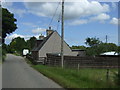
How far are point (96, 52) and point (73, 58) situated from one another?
3436 centimetres

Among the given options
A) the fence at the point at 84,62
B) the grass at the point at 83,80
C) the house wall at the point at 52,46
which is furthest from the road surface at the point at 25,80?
the house wall at the point at 52,46

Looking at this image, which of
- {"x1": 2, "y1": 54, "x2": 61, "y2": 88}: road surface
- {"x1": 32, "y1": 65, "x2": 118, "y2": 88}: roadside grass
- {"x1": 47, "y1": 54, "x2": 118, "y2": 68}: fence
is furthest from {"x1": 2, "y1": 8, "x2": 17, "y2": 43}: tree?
{"x1": 32, "y1": 65, "x2": 118, "y2": 88}: roadside grass

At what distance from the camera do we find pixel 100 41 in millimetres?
82938

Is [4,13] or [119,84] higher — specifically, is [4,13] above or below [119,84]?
above

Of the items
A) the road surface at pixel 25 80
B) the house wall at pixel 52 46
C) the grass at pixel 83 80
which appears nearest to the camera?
the grass at pixel 83 80

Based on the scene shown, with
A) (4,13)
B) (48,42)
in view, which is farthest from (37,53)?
(4,13)

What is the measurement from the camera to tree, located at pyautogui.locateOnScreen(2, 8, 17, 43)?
53.8 metres

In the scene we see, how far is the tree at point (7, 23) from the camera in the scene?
2117 inches

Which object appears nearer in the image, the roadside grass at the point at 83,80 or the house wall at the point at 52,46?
the roadside grass at the point at 83,80

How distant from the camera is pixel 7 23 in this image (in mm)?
53969

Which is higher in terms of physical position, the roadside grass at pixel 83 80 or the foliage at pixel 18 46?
the foliage at pixel 18 46

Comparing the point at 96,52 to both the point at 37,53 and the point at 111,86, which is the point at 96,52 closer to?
the point at 37,53

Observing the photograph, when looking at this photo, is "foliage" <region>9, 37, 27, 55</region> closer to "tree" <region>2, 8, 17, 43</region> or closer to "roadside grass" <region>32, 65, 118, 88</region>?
"tree" <region>2, 8, 17, 43</region>

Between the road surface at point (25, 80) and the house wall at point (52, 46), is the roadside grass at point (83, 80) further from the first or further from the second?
the house wall at point (52, 46)
